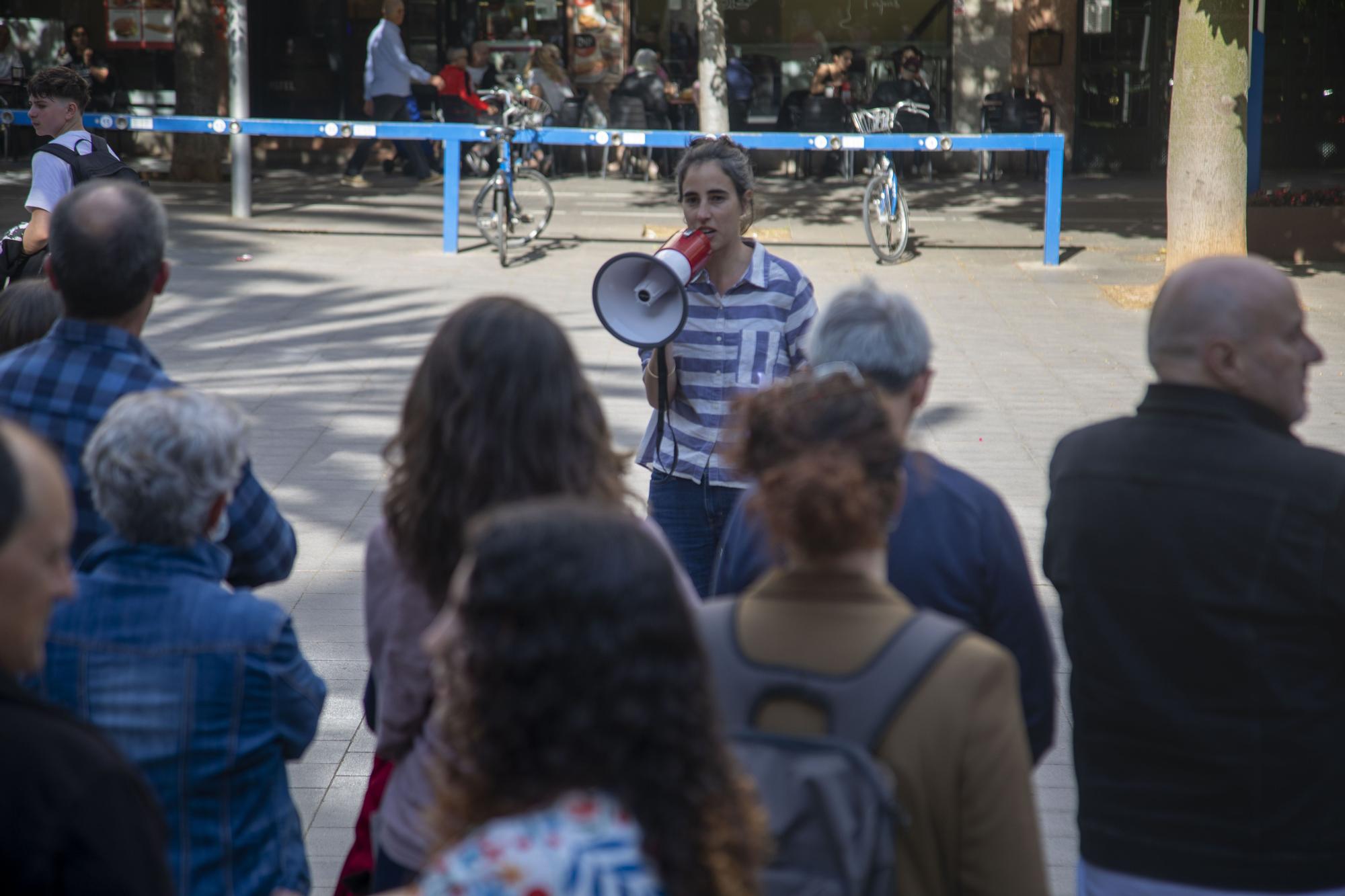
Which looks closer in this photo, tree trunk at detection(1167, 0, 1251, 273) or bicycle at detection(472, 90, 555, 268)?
tree trunk at detection(1167, 0, 1251, 273)

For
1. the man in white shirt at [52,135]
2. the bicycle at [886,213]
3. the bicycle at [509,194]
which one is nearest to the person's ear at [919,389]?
the man in white shirt at [52,135]

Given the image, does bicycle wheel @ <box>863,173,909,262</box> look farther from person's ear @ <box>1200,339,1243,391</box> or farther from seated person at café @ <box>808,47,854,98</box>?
person's ear @ <box>1200,339,1243,391</box>

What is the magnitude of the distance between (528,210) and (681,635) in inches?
611

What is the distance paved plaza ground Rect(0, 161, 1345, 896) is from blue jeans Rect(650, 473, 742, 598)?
1.13 m

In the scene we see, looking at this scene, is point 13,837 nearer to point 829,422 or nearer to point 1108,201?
point 829,422

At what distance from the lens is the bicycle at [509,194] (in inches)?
532

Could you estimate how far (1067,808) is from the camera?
13.8 feet

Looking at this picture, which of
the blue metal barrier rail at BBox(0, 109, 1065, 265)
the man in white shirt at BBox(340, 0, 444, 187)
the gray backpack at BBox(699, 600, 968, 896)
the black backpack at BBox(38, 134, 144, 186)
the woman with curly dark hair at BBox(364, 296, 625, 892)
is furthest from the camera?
the man in white shirt at BBox(340, 0, 444, 187)

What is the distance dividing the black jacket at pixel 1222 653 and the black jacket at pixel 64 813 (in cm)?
160

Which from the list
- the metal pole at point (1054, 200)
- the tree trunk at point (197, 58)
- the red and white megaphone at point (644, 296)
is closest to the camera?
the red and white megaphone at point (644, 296)

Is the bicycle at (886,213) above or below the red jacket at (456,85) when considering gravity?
below

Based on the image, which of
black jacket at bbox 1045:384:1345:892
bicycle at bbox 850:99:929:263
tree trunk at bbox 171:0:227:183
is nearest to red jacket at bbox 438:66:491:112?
tree trunk at bbox 171:0:227:183

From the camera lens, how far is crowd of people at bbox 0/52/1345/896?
155 cm

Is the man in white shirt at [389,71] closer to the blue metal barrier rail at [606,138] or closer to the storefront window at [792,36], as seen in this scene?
the blue metal barrier rail at [606,138]
